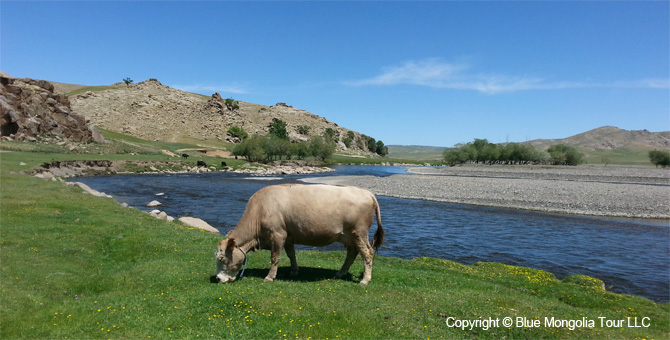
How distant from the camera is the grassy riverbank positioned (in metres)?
9.05

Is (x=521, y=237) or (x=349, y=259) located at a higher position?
(x=349, y=259)

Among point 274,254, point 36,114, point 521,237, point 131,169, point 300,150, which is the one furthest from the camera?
point 300,150

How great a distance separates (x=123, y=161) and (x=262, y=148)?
47.7m

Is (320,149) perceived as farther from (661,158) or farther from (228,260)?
(228,260)

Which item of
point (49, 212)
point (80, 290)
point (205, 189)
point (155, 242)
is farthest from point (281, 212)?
point (205, 189)

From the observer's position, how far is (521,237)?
30.4 metres

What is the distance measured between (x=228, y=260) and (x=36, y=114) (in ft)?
337

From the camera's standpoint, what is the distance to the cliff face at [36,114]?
262 feet

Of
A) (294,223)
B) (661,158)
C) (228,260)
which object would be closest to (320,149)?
(661,158)

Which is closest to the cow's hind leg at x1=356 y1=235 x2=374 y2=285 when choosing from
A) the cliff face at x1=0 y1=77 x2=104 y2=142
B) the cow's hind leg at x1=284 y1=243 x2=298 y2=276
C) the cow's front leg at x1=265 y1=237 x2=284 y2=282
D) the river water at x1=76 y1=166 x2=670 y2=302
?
the cow's hind leg at x1=284 y1=243 x2=298 y2=276

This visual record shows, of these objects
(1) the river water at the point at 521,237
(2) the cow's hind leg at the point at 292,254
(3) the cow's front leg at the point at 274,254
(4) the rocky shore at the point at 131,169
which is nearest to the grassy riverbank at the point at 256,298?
(3) the cow's front leg at the point at 274,254

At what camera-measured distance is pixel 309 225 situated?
1247cm

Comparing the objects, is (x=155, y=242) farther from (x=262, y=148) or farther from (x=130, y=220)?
(x=262, y=148)

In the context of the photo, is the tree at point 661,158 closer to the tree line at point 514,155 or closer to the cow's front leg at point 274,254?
the tree line at point 514,155
